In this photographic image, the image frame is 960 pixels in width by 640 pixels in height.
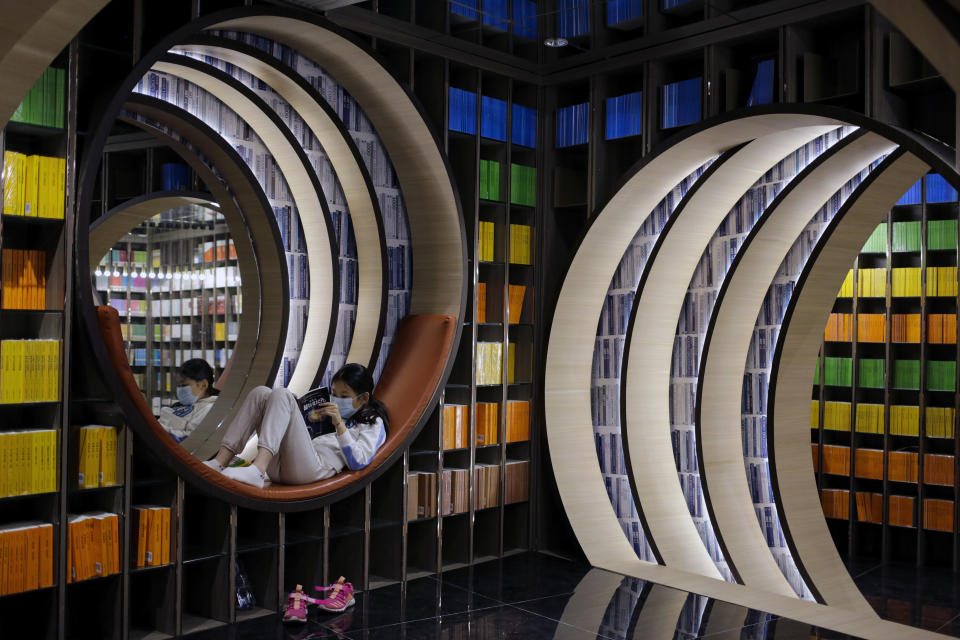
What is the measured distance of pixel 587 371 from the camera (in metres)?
6.89

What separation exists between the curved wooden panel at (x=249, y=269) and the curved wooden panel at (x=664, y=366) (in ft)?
7.99

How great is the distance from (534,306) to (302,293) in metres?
1.76

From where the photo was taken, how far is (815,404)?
8.20 m

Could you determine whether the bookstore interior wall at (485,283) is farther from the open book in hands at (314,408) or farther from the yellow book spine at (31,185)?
the open book in hands at (314,408)

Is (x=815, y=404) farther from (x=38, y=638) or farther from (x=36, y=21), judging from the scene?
(x=36, y=21)

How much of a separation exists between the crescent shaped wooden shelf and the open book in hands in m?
0.53

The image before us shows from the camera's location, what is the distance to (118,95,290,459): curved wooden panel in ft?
18.8

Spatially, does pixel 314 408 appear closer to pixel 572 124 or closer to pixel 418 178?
pixel 418 178

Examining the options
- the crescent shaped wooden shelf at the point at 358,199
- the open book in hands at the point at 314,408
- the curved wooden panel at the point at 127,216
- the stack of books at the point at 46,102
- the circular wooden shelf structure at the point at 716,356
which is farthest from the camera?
the circular wooden shelf structure at the point at 716,356

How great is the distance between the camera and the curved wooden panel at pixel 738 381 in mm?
6176

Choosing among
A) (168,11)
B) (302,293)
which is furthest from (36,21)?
(302,293)

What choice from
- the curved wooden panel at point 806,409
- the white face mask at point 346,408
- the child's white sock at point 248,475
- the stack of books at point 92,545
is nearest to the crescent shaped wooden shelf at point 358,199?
the white face mask at point 346,408

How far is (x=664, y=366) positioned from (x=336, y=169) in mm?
2690

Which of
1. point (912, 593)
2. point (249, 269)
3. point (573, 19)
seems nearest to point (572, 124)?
point (573, 19)
